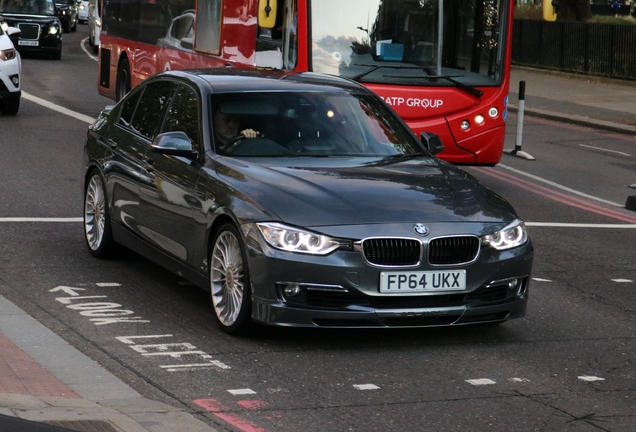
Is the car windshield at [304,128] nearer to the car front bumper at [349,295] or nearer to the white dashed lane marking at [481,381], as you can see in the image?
the car front bumper at [349,295]

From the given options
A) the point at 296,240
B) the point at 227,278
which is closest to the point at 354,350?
the point at 296,240

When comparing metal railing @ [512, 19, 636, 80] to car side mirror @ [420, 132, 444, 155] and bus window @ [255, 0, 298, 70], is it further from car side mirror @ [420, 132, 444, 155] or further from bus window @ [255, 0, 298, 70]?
car side mirror @ [420, 132, 444, 155]

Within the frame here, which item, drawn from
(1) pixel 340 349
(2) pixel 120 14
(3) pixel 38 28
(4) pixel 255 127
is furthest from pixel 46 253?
(3) pixel 38 28

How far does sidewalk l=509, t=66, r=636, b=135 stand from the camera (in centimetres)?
2567

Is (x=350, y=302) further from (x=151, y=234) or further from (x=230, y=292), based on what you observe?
(x=151, y=234)

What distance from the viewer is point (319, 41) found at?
14969mm

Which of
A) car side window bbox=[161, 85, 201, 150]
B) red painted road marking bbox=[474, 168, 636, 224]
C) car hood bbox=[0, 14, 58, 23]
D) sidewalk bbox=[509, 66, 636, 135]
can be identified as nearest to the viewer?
car side window bbox=[161, 85, 201, 150]

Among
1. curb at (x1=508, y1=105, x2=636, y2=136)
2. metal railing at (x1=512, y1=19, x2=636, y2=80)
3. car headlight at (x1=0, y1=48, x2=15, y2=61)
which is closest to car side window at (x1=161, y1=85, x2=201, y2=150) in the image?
car headlight at (x1=0, y1=48, x2=15, y2=61)

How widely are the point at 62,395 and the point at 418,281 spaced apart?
2.16m

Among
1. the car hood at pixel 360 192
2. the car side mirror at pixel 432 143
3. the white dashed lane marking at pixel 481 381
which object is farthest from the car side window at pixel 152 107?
the white dashed lane marking at pixel 481 381

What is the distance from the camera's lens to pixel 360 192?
7684 millimetres

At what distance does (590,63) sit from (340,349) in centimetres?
3032

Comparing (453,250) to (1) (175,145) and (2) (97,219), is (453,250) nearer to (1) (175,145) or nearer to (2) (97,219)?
(1) (175,145)

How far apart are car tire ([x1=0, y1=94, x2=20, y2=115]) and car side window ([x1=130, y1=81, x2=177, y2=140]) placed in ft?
36.9
